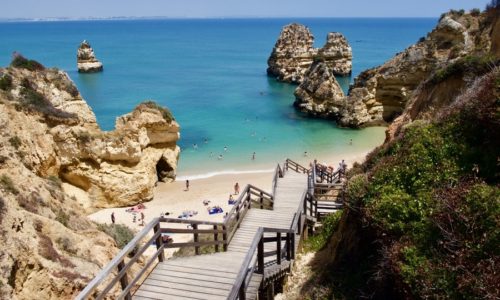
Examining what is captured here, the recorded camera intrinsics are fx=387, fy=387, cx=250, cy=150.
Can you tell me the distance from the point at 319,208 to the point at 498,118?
350 inches

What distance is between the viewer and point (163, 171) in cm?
3278

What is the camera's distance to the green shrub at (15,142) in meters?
17.3

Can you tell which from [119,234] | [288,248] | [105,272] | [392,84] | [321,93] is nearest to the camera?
[105,272]

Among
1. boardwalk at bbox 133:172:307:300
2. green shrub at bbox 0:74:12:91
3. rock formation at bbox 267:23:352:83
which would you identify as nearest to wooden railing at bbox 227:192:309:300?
boardwalk at bbox 133:172:307:300

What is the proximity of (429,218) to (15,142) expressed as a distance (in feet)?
58.2

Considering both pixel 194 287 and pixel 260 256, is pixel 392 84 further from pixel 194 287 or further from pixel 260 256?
pixel 194 287

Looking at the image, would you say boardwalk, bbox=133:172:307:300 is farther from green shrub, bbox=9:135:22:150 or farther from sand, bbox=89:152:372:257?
sand, bbox=89:152:372:257

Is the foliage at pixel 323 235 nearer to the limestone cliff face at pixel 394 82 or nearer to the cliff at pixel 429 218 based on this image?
the cliff at pixel 429 218

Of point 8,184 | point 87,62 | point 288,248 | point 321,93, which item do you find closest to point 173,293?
point 288,248

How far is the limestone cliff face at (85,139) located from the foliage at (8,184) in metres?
9.67

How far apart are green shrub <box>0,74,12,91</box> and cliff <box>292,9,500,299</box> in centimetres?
2103

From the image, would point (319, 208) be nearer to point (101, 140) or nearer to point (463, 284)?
point (463, 284)

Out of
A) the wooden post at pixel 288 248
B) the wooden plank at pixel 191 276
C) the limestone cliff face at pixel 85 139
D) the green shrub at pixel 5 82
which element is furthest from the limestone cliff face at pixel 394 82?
the wooden plank at pixel 191 276

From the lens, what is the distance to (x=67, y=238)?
1012cm
